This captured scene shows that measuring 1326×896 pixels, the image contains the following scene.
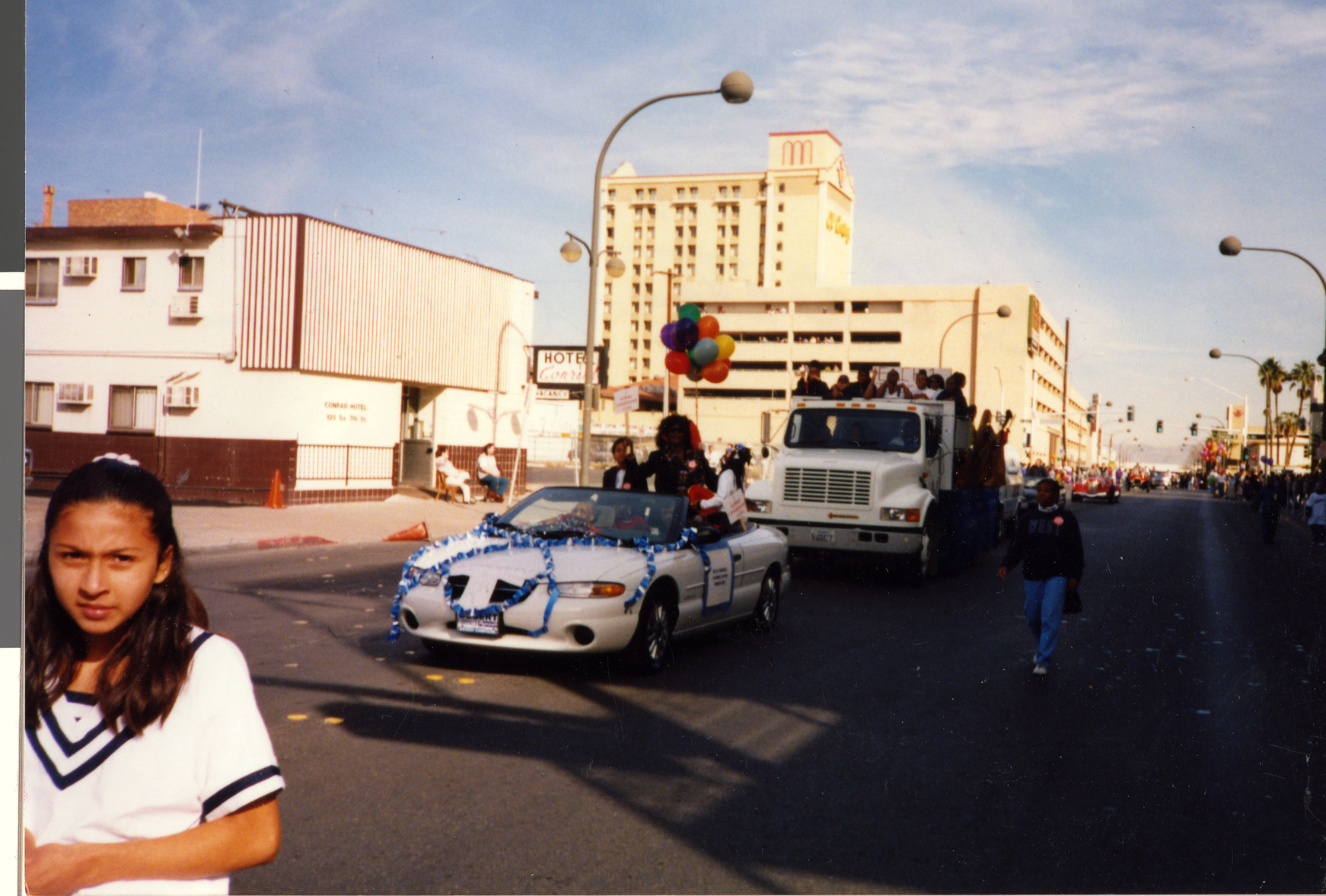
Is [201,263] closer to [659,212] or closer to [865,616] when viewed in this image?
[865,616]

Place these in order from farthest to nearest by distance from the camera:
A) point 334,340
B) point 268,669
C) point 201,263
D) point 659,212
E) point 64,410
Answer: point 659,212 → point 334,340 → point 201,263 → point 64,410 → point 268,669

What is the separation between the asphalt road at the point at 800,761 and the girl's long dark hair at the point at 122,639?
7.75ft

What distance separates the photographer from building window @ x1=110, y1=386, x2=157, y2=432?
867 inches

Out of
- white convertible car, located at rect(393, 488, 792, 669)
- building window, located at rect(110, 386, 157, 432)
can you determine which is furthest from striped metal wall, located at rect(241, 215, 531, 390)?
white convertible car, located at rect(393, 488, 792, 669)

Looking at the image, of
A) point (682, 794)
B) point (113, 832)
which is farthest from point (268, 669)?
point (113, 832)

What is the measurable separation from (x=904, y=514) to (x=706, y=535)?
6.18 m

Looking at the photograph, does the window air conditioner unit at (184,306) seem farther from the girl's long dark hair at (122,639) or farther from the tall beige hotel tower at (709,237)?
the tall beige hotel tower at (709,237)

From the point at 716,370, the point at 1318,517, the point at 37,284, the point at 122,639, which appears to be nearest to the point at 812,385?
the point at 716,370

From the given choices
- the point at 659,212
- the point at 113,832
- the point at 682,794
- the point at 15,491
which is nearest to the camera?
the point at 113,832

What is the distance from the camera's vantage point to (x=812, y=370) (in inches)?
674

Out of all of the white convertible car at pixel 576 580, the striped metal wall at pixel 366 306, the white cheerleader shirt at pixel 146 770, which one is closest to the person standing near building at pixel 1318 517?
the striped metal wall at pixel 366 306

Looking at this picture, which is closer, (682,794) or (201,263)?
(682,794)

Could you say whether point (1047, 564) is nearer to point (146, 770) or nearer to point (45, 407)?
point (146, 770)

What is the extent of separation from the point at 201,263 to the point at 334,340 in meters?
3.52
